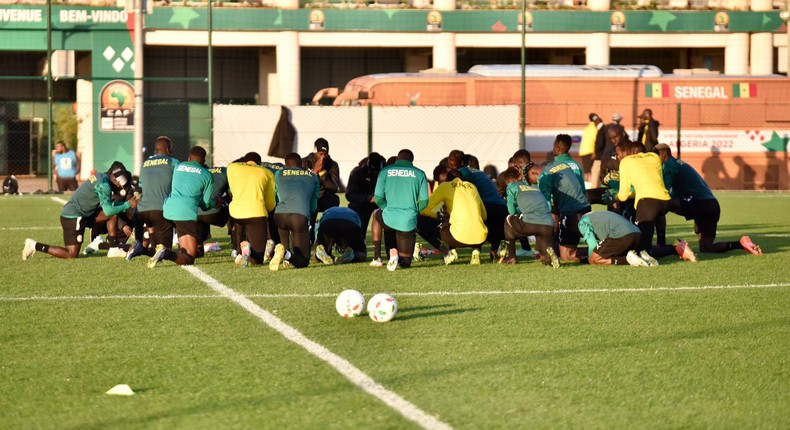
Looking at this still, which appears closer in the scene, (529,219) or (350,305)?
(350,305)

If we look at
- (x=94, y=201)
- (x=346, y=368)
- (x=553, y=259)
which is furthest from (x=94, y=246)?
(x=346, y=368)

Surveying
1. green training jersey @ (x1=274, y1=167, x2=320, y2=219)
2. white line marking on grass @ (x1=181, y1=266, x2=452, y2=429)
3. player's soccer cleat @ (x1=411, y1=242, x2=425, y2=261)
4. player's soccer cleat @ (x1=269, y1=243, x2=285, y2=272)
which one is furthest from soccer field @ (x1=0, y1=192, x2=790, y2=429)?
player's soccer cleat @ (x1=411, y1=242, x2=425, y2=261)

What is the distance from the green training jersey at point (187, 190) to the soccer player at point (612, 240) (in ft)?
14.5

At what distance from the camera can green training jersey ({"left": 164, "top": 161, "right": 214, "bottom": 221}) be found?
14.1m

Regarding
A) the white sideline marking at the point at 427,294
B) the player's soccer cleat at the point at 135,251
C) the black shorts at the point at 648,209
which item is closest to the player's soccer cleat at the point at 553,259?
the black shorts at the point at 648,209

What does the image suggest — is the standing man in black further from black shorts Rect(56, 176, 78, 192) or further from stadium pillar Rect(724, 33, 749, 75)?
stadium pillar Rect(724, 33, 749, 75)

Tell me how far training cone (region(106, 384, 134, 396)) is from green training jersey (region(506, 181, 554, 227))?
7.67 m

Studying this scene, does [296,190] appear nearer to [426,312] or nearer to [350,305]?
[426,312]

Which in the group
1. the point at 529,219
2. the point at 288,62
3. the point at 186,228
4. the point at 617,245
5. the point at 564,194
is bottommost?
the point at 617,245

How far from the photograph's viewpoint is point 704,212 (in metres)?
15.5

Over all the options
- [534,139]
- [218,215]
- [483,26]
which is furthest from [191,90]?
[218,215]

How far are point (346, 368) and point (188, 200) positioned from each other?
6.81m

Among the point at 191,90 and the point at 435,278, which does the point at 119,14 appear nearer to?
the point at 191,90

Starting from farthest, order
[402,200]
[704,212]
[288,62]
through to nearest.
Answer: [288,62] < [704,212] < [402,200]
